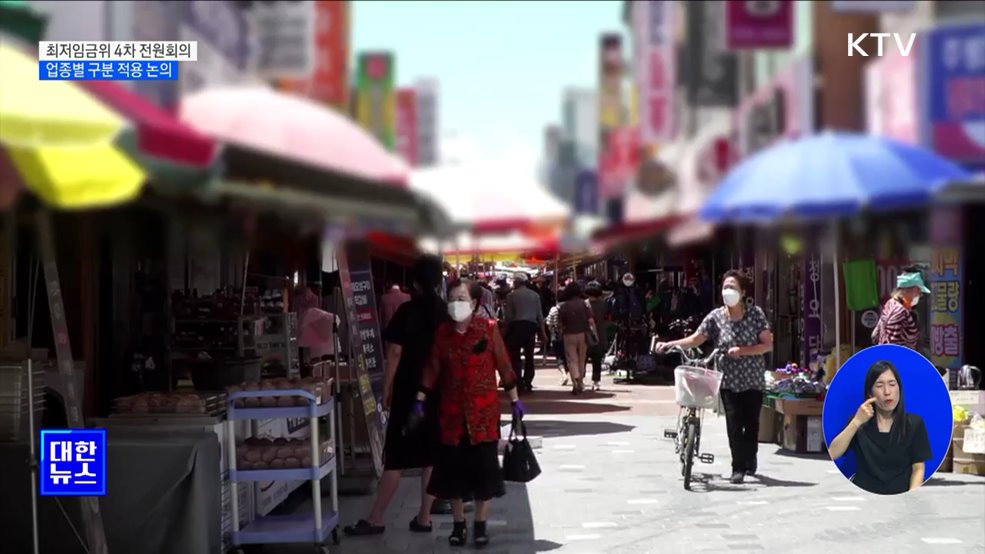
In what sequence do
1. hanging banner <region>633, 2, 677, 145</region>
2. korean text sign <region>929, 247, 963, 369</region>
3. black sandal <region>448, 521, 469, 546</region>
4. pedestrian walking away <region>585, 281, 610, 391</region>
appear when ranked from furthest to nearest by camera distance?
pedestrian walking away <region>585, 281, 610, 391</region>, korean text sign <region>929, 247, 963, 369</region>, black sandal <region>448, 521, 469, 546</region>, hanging banner <region>633, 2, 677, 145</region>

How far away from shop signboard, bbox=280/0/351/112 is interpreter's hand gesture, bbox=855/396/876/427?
5.89 ft

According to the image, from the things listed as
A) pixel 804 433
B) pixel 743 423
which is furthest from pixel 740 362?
pixel 804 433

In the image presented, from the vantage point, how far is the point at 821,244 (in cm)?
192

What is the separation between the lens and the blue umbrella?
68.6 inches

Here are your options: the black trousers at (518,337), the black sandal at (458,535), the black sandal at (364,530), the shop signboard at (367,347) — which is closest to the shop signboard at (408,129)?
the black sandal at (458,535)

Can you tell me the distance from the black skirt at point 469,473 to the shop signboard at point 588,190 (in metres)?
5.05

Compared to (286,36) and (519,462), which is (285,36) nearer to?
(286,36)

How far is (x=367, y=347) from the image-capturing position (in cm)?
927

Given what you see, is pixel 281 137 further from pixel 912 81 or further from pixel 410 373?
pixel 410 373

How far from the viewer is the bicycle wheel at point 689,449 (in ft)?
29.5

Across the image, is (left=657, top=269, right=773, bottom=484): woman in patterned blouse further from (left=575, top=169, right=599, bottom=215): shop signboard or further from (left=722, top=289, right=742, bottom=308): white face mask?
(left=575, top=169, right=599, bottom=215): shop signboard

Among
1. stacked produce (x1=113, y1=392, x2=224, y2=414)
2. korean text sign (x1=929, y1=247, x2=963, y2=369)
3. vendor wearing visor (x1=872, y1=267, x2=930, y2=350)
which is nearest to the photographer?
stacked produce (x1=113, y1=392, x2=224, y2=414)

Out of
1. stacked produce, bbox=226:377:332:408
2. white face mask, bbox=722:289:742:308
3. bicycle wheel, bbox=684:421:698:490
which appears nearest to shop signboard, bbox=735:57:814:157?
stacked produce, bbox=226:377:332:408

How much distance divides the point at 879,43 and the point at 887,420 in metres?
1.60
